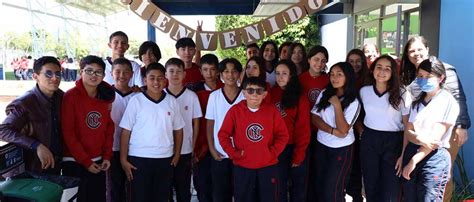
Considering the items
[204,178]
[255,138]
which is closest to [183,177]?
[204,178]

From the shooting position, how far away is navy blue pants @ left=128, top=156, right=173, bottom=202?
281 centimetres

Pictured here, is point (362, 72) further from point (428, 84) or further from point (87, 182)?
point (87, 182)

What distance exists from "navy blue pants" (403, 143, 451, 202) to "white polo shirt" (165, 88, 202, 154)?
155cm

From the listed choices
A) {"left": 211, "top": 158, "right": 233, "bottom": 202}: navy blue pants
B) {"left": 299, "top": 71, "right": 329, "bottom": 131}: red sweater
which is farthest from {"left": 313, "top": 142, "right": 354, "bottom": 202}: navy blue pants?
{"left": 211, "top": 158, "right": 233, "bottom": 202}: navy blue pants

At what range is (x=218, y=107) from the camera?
2.96m

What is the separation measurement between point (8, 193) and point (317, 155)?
2024 millimetres

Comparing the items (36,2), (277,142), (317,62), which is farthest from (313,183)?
(36,2)

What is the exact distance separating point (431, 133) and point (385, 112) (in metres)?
0.39

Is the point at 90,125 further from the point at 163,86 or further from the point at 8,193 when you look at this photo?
the point at 8,193

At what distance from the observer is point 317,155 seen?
Answer: 304 cm

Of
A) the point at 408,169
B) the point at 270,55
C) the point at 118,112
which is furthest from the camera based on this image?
the point at 270,55

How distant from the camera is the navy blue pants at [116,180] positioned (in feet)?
9.82

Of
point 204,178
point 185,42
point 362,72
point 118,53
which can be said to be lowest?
point 204,178

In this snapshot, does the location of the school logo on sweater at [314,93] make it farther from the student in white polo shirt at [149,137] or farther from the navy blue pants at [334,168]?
the student in white polo shirt at [149,137]
